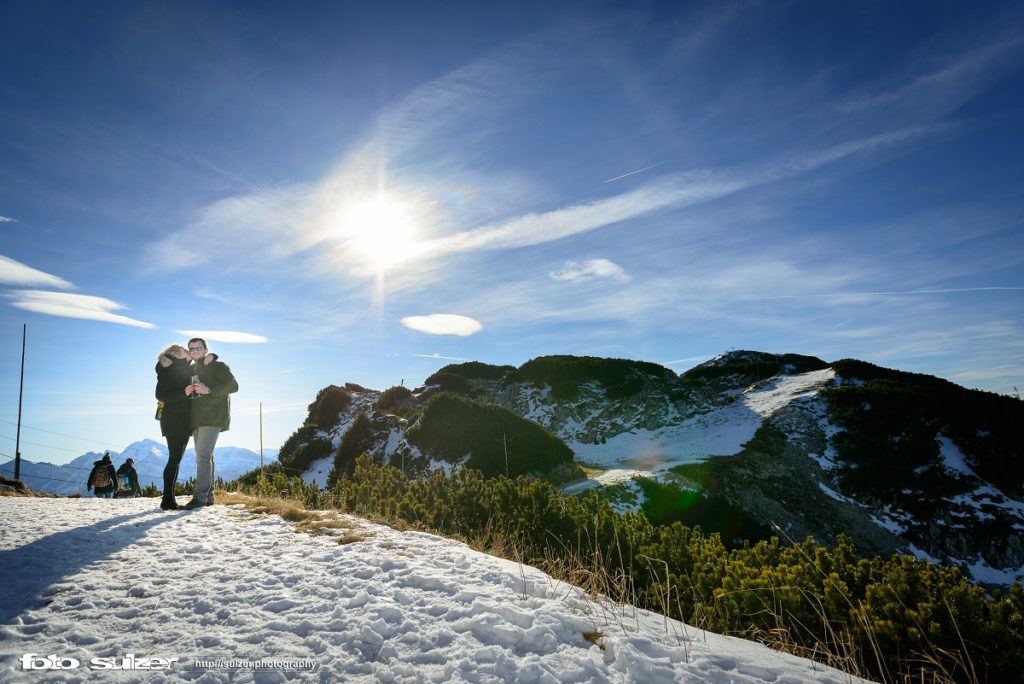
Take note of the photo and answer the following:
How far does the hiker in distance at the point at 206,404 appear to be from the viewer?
26.6 ft

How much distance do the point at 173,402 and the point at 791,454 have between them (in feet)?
96.3

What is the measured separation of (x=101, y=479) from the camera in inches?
631

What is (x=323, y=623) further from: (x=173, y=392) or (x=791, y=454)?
(x=791, y=454)

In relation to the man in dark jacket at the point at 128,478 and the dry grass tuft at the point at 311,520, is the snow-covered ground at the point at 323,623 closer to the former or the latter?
the dry grass tuft at the point at 311,520

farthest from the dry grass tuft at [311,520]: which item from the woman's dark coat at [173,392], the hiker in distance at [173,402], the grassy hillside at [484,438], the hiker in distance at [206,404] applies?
the grassy hillside at [484,438]

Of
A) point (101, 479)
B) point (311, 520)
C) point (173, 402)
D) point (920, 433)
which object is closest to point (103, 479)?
point (101, 479)

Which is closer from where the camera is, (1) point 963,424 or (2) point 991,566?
(2) point 991,566

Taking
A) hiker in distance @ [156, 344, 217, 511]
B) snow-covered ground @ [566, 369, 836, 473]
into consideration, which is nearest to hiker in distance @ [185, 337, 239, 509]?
hiker in distance @ [156, 344, 217, 511]

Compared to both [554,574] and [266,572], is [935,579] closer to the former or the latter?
[554,574]

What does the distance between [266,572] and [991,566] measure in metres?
27.2

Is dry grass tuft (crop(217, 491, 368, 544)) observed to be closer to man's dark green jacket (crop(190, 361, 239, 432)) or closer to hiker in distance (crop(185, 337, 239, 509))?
hiker in distance (crop(185, 337, 239, 509))

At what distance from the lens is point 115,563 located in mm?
4852

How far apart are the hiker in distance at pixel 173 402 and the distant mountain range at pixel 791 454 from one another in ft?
50.0

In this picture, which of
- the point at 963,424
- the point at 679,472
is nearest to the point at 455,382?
the point at 679,472
